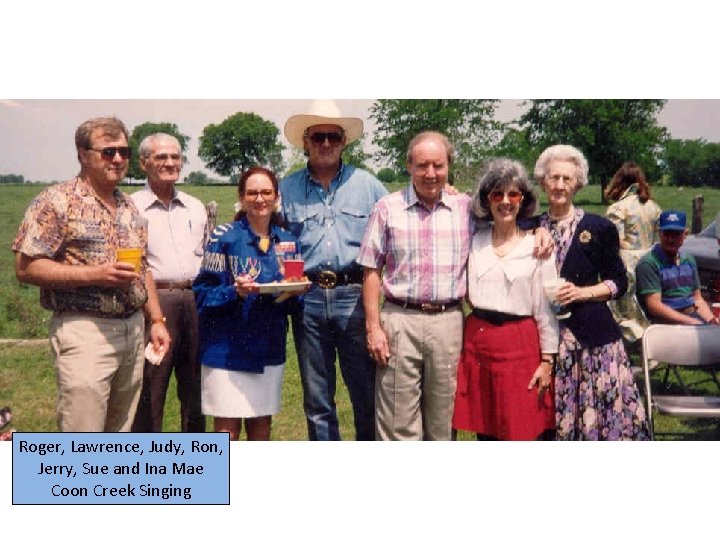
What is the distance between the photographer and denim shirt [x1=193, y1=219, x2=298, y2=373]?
4.28 m

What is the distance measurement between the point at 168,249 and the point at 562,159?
2597 millimetres

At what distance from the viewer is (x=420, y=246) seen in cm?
426

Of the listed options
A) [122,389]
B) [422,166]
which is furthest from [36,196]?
[422,166]

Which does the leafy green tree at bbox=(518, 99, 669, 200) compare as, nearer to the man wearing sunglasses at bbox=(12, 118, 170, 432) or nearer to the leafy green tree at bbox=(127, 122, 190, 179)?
the leafy green tree at bbox=(127, 122, 190, 179)

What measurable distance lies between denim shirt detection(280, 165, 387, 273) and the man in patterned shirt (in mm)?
235

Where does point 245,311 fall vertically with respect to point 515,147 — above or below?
below

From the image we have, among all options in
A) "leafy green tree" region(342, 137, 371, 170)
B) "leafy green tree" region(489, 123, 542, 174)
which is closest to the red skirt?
"leafy green tree" region(489, 123, 542, 174)

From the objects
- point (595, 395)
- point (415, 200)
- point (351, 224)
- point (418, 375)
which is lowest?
point (595, 395)

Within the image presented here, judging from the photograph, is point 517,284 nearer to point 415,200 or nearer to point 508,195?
point 508,195

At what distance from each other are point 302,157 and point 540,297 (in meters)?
1.85

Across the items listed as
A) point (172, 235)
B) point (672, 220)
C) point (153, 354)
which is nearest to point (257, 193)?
point (172, 235)

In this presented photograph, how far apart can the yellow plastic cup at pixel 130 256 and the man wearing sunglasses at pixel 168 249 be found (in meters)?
0.74

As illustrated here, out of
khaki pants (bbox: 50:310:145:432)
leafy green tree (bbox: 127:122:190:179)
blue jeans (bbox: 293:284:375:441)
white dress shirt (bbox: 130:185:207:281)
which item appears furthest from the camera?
white dress shirt (bbox: 130:185:207:281)

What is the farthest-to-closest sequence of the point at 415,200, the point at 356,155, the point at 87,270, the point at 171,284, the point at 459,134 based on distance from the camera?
the point at 356,155
the point at 171,284
the point at 459,134
the point at 415,200
the point at 87,270
